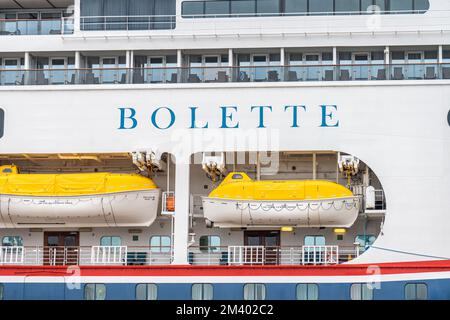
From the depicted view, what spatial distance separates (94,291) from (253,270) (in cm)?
436

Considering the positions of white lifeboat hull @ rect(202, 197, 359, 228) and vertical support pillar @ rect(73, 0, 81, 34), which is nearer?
white lifeboat hull @ rect(202, 197, 359, 228)

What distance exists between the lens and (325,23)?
3450cm

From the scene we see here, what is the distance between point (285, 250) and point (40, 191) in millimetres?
7072

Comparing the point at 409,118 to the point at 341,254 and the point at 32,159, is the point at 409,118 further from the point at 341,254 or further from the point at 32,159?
the point at 32,159

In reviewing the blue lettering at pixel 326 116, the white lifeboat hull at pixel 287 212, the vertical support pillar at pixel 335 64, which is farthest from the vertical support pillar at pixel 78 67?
the vertical support pillar at pixel 335 64

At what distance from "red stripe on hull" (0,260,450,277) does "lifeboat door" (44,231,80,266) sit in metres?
1.67

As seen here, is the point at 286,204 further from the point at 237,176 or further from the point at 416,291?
the point at 416,291

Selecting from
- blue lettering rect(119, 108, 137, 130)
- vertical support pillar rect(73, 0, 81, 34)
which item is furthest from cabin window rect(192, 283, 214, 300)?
vertical support pillar rect(73, 0, 81, 34)

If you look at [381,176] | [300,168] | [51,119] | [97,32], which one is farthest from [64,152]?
[381,176]

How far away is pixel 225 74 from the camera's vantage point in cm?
3369

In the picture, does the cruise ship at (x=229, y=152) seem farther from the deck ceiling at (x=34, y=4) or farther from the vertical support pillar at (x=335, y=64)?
the deck ceiling at (x=34, y=4)

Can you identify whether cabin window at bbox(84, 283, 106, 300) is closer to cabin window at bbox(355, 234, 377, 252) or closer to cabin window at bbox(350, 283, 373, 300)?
cabin window at bbox(350, 283, 373, 300)

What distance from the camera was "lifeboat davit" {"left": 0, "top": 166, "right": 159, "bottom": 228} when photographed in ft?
107

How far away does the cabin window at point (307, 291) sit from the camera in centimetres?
3109
